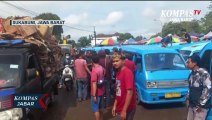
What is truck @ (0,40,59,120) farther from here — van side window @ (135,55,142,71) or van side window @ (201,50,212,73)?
van side window @ (135,55,142,71)

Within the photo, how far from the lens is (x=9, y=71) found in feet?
23.8

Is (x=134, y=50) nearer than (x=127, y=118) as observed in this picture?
No

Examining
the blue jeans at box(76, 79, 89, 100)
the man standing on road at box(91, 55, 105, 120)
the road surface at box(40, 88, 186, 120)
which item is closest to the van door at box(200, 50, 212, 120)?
the man standing on road at box(91, 55, 105, 120)

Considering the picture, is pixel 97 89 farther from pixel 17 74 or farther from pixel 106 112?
pixel 106 112

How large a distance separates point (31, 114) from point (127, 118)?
2327 mm

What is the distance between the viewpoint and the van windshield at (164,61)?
35.7 ft

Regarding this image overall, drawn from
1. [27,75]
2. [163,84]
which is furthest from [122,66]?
[163,84]

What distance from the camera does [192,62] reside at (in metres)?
6.01

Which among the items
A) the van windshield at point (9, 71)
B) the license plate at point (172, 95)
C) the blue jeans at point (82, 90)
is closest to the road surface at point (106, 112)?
the license plate at point (172, 95)

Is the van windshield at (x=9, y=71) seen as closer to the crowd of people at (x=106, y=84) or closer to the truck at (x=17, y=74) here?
the truck at (x=17, y=74)

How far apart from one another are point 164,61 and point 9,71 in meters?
5.47

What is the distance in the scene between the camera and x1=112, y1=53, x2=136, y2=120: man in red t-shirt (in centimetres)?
561

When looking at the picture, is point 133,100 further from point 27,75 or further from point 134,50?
point 134,50

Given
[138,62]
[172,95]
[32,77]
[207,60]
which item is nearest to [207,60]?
[207,60]
